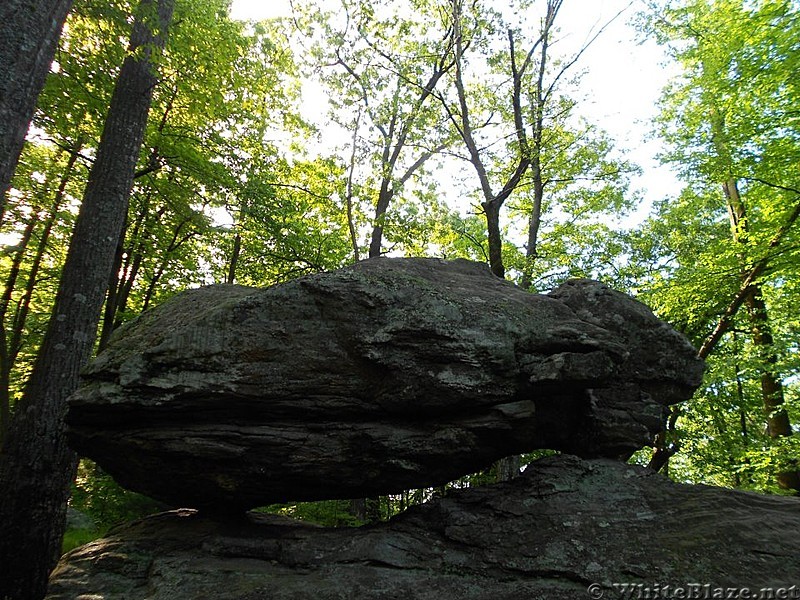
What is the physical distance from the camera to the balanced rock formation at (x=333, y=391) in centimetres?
528

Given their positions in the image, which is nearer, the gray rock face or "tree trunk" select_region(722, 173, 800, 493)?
the gray rock face

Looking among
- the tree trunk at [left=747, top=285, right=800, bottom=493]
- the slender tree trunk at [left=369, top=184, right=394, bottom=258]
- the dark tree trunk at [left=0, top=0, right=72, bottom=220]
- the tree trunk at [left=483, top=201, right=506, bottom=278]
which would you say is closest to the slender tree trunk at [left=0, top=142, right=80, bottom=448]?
the slender tree trunk at [left=369, top=184, right=394, bottom=258]

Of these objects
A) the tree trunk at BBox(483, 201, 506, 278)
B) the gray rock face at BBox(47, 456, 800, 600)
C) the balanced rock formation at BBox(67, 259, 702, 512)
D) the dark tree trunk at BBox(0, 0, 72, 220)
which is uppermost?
the tree trunk at BBox(483, 201, 506, 278)

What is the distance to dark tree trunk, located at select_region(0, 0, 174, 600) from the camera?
5.89 meters

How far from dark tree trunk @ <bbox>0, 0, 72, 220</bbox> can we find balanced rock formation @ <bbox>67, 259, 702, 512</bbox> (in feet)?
8.22

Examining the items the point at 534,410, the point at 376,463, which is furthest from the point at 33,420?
the point at 534,410

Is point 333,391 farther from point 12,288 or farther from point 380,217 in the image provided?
point 12,288

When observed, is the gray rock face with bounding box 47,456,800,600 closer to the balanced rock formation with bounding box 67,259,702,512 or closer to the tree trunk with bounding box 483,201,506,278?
the balanced rock formation with bounding box 67,259,702,512

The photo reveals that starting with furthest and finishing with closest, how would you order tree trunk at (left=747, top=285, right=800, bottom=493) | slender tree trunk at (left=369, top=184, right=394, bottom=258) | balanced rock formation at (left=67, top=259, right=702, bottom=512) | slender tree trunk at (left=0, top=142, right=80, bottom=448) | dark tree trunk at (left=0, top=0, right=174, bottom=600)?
slender tree trunk at (left=369, top=184, right=394, bottom=258), slender tree trunk at (left=0, top=142, right=80, bottom=448), tree trunk at (left=747, top=285, right=800, bottom=493), dark tree trunk at (left=0, top=0, right=174, bottom=600), balanced rock formation at (left=67, top=259, right=702, bottom=512)

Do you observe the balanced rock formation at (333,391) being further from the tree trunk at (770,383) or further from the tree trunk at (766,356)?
the tree trunk at (770,383)

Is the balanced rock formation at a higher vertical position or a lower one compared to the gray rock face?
higher

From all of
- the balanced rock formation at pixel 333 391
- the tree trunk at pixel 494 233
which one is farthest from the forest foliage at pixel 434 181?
the balanced rock formation at pixel 333 391

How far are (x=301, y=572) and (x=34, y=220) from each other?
14.6m

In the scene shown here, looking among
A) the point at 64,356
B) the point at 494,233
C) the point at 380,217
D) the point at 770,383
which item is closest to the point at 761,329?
the point at 770,383
